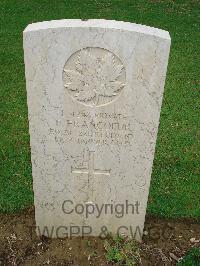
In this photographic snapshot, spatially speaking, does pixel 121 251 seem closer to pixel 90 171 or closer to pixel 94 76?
pixel 90 171

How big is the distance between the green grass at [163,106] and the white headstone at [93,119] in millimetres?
759

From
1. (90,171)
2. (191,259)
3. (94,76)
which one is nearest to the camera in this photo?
(94,76)

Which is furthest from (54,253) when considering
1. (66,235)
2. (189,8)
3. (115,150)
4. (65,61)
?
(189,8)

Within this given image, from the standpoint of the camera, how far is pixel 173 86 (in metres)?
7.07

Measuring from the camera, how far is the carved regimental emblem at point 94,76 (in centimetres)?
312

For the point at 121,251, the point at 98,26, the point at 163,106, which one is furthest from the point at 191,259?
the point at 163,106

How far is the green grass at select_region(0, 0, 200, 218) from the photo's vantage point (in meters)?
4.78

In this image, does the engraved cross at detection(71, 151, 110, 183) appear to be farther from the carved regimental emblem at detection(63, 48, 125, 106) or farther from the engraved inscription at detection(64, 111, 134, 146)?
the carved regimental emblem at detection(63, 48, 125, 106)

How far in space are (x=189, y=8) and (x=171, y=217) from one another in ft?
25.6

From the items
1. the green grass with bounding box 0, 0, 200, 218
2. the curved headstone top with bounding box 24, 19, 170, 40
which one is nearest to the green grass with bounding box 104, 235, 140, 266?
the green grass with bounding box 0, 0, 200, 218

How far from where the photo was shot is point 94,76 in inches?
126

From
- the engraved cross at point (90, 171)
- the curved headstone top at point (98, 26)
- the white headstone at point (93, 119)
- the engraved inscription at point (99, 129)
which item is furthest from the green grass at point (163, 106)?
the curved headstone top at point (98, 26)

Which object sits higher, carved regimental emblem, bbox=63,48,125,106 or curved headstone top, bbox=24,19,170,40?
curved headstone top, bbox=24,19,170,40

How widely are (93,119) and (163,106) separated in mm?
3263
